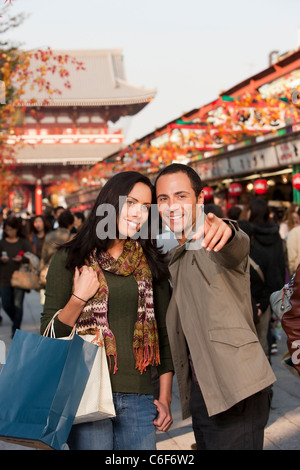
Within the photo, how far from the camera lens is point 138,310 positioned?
244 cm

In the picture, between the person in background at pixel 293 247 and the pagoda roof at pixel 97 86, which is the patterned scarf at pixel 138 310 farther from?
the pagoda roof at pixel 97 86

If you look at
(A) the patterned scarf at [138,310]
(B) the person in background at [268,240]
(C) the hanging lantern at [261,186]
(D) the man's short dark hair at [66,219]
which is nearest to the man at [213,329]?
(A) the patterned scarf at [138,310]

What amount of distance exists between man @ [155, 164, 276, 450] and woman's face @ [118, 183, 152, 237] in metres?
0.07

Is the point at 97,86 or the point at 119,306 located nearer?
the point at 119,306

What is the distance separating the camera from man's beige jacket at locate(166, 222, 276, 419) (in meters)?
2.18

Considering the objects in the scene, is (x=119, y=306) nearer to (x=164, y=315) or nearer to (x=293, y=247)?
(x=164, y=315)

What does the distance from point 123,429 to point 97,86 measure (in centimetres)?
3793

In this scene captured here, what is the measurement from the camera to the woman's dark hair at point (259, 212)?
18.1 feet

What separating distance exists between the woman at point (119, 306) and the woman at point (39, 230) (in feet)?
22.7

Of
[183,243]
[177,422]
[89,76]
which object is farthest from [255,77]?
[89,76]

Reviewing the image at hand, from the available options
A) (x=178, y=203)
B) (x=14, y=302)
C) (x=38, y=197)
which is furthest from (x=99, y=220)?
(x=38, y=197)

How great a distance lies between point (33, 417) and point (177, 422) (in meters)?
2.82

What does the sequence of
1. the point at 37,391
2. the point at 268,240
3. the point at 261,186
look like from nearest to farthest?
the point at 37,391 < the point at 268,240 < the point at 261,186

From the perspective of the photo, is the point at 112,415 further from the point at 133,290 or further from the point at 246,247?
the point at 246,247
